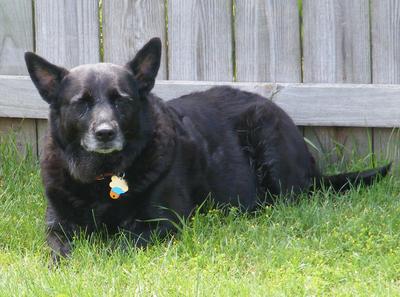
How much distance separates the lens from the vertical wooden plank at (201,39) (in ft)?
18.4

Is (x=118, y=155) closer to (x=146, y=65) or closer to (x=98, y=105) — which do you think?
(x=98, y=105)

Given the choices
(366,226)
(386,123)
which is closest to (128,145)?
(366,226)

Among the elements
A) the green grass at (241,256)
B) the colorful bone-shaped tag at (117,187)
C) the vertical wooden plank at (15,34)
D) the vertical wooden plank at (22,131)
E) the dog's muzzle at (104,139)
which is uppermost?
the vertical wooden plank at (15,34)

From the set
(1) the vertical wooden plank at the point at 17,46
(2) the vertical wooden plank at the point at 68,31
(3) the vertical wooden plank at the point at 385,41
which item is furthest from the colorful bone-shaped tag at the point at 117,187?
(3) the vertical wooden plank at the point at 385,41

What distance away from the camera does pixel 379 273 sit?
405cm

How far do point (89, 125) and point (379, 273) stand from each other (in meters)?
1.63

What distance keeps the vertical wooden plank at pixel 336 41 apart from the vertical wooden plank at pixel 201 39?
519mm

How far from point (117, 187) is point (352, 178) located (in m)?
1.53

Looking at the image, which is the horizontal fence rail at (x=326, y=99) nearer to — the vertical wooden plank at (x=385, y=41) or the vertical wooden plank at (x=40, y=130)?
the vertical wooden plank at (x=385, y=41)

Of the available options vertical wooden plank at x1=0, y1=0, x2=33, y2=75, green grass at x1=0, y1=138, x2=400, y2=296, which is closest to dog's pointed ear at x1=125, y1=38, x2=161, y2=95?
green grass at x1=0, y1=138, x2=400, y2=296

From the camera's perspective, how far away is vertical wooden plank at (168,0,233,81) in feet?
18.4

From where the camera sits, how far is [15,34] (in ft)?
19.3

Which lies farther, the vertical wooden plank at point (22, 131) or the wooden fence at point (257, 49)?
the vertical wooden plank at point (22, 131)

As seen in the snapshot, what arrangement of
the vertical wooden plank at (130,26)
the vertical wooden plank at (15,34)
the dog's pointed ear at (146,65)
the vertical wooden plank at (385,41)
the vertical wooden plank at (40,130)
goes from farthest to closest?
the vertical wooden plank at (40,130), the vertical wooden plank at (15,34), the vertical wooden plank at (130,26), the vertical wooden plank at (385,41), the dog's pointed ear at (146,65)
